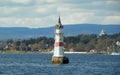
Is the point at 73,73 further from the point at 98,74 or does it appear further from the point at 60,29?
the point at 60,29

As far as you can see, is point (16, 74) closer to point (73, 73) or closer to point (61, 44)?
point (73, 73)

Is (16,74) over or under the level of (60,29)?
under

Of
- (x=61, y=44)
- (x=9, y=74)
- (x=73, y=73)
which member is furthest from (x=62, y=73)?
(x=61, y=44)

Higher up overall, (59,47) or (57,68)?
(59,47)

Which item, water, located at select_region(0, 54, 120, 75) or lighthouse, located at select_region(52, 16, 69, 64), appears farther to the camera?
lighthouse, located at select_region(52, 16, 69, 64)

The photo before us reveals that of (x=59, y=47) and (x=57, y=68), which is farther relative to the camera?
(x=59, y=47)

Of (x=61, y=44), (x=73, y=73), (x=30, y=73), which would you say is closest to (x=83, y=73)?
(x=73, y=73)

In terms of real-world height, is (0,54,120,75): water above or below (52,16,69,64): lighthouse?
below

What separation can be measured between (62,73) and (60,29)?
52.8ft

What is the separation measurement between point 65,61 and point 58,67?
18.5 ft

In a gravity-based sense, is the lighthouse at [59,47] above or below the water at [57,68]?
above

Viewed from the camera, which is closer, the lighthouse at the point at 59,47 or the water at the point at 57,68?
the water at the point at 57,68

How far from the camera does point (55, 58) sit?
94.4 m

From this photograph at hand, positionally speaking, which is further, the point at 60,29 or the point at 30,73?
the point at 60,29
